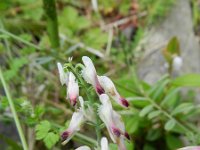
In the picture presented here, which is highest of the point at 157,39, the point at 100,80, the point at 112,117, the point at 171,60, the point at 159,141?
the point at 157,39

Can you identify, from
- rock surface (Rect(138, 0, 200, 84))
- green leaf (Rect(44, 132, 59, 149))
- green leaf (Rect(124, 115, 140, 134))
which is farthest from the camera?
rock surface (Rect(138, 0, 200, 84))

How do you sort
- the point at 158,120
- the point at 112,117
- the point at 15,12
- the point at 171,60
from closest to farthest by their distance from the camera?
the point at 112,117 < the point at 158,120 < the point at 171,60 < the point at 15,12

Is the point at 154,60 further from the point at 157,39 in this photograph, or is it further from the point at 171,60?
the point at 171,60

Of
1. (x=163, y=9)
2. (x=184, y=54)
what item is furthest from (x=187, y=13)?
(x=184, y=54)

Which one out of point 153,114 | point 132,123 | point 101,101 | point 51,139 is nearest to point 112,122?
point 101,101

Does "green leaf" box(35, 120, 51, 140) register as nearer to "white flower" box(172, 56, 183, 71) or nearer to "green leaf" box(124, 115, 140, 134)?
"green leaf" box(124, 115, 140, 134)

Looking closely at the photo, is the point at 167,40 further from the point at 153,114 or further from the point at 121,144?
the point at 121,144

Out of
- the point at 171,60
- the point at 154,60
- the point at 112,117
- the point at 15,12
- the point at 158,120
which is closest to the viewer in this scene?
the point at 112,117

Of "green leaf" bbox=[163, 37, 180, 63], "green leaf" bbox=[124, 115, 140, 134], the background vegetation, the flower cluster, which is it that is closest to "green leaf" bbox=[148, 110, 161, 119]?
the background vegetation
